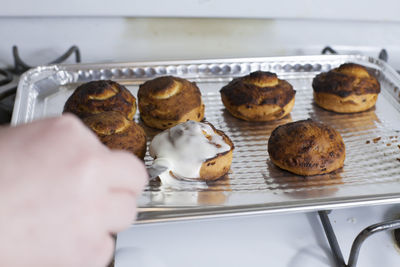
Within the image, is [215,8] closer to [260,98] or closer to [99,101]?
[260,98]

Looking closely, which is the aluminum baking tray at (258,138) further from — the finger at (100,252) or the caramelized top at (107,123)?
the finger at (100,252)

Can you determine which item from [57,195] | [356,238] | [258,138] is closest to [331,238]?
[356,238]

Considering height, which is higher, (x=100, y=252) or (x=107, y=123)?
(x=100, y=252)

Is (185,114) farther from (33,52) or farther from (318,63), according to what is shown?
(33,52)

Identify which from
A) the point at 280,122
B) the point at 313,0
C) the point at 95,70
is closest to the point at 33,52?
the point at 95,70

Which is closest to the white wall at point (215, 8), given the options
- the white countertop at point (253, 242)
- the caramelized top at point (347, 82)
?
the caramelized top at point (347, 82)
